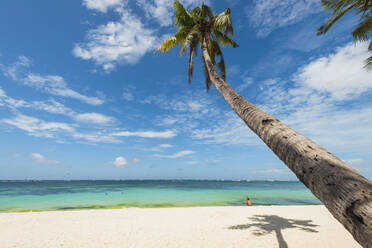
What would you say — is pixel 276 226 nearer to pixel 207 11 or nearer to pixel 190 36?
pixel 190 36

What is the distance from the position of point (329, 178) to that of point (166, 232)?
29.4ft

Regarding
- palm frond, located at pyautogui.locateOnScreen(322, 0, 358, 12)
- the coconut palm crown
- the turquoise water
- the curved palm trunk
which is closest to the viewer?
the curved palm trunk

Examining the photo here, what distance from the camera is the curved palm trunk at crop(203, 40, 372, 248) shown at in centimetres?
91

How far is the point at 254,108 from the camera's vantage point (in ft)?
9.32

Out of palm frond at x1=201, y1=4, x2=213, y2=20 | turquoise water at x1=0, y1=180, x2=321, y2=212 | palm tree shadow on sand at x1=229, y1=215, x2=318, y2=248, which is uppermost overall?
palm frond at x1=201, y1=4, x2=213, y2=20

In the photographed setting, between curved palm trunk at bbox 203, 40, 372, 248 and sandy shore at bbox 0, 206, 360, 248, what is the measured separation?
6699 millimetres

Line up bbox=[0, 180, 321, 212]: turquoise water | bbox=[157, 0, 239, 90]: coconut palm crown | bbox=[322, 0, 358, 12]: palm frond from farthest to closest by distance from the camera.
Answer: bbox=[0, 180, 321, 212]: turquoise water
bbox=[157, 0, 239, 90]: coconut palm crown
bbox=[322, 0, 358, 12]: palm frond

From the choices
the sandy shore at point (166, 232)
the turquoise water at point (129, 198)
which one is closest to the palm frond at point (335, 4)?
the sandy shore at point (166, 232)

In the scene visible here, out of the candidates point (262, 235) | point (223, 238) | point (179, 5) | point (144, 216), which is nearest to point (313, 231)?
point (262, 235)

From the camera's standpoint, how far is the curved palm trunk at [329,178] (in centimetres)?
91

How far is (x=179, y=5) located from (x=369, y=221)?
371 inches

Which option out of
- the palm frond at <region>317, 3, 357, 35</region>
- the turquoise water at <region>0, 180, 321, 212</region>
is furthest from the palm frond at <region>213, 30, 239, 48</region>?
the turquoise water at <region>0, 180, 321, 212</region>

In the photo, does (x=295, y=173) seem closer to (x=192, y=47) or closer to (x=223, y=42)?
(x=192, y=47)

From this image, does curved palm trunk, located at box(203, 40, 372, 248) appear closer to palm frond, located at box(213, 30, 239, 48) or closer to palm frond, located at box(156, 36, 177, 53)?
palm frond, located at box(156, 36, 177, 53)
